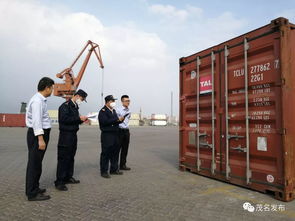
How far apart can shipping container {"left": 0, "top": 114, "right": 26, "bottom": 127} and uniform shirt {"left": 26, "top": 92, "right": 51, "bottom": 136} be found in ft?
118

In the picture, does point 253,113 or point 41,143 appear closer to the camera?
point 41,143

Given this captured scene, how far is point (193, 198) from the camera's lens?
11.9 feet

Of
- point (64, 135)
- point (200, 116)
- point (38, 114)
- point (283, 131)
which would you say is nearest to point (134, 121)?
point (200, 116)

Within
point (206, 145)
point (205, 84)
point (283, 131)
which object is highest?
point (205, 84)

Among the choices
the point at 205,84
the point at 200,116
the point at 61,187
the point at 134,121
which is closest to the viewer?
the point at 61,187

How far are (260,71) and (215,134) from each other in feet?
4.72

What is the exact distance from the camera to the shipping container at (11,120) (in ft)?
115

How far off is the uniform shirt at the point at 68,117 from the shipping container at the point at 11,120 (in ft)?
116

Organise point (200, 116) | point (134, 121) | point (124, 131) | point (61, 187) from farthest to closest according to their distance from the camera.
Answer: point (134, 121), point (124, 131), point (200, 116), point (61, 187)

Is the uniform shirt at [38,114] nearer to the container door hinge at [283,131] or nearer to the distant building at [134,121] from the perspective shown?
the container door hinge at [283,131]

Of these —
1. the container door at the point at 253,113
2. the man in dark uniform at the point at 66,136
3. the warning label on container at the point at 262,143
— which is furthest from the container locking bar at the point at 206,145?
the man in dark uniform at the point at 66,136

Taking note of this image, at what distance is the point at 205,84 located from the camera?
495 centimetres

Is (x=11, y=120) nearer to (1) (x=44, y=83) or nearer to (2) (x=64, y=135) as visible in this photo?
(2) (x=64, y=135)

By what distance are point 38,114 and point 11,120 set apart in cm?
3739
